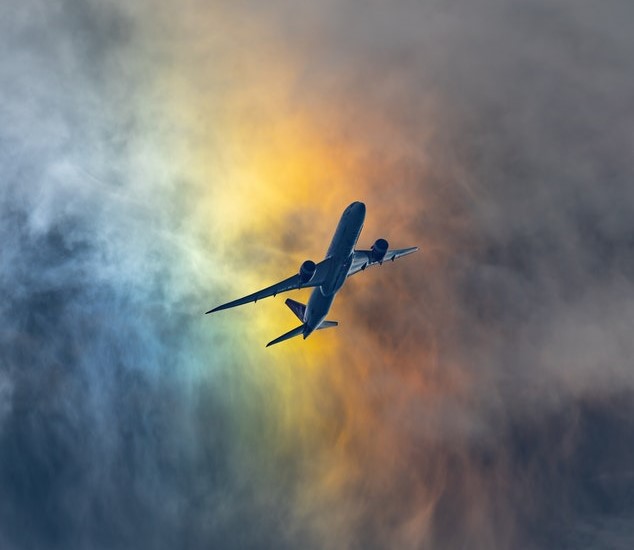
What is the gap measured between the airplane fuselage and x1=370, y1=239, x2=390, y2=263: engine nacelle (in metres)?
13.1

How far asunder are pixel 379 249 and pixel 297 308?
29.0 metres

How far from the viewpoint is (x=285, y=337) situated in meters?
183

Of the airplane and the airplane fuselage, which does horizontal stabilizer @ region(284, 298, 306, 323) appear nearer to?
the airplane

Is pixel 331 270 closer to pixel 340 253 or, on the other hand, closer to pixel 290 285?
pixel 340 253

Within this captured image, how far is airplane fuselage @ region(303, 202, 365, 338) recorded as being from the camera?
163m

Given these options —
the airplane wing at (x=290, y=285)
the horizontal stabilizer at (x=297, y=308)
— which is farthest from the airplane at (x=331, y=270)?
the horizontal stabilizer at (x=297, y=308)

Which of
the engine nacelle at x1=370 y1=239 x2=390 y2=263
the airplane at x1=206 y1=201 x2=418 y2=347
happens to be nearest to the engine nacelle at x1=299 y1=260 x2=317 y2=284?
the airplane at x1=206 y1=201 x2=418 y2=347

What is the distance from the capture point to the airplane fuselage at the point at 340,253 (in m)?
163

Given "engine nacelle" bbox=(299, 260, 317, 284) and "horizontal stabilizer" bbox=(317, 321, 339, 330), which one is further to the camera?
"horizontal stabilizer" bbox=(317, 321, 339, 330)

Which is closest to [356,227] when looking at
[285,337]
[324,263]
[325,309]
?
[324,263]

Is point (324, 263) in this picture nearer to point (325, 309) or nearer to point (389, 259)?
point (325, 309)

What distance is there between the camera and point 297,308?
7785 inches

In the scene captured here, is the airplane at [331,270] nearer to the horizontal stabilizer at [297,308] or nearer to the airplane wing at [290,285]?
the airplane wing at [290,285]

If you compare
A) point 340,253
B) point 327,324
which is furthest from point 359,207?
point 327,324
